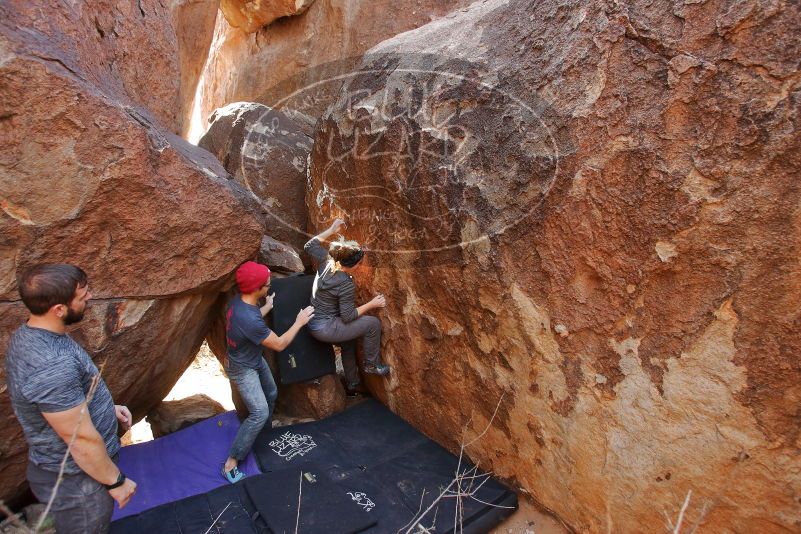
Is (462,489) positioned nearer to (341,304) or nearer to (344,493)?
(344,493)

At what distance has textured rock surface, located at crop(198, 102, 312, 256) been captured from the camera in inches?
181

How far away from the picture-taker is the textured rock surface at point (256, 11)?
635cm

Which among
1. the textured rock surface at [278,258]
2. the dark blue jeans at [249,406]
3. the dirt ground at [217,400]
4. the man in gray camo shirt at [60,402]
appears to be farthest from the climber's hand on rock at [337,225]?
the dirt ground at [217,400]

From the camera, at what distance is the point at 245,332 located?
289 cm

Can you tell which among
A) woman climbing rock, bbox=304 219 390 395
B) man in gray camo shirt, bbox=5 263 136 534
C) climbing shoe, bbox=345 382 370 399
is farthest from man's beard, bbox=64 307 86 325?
climbing shoe, bbox=345 382 370 399

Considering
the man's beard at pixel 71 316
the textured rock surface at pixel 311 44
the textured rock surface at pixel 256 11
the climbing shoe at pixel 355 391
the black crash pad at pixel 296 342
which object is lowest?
the climbing shoe at pixel 355 391

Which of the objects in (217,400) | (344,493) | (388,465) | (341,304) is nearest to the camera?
(344,493)

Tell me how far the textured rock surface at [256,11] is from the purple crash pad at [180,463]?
5.01 meters

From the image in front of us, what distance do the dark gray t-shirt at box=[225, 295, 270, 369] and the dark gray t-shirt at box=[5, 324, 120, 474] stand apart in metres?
0.99

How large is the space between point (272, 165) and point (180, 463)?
2561mm

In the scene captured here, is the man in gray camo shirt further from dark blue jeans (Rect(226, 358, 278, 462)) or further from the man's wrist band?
dark blue jeans (Rect(226, 358, 278, 462))

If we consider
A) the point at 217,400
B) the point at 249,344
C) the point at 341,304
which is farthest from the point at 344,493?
the point at 217,400

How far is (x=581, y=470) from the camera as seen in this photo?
253cm

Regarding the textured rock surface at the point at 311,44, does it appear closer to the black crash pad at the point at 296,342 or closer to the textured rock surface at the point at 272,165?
the textured rock surface at the point at 272,165
